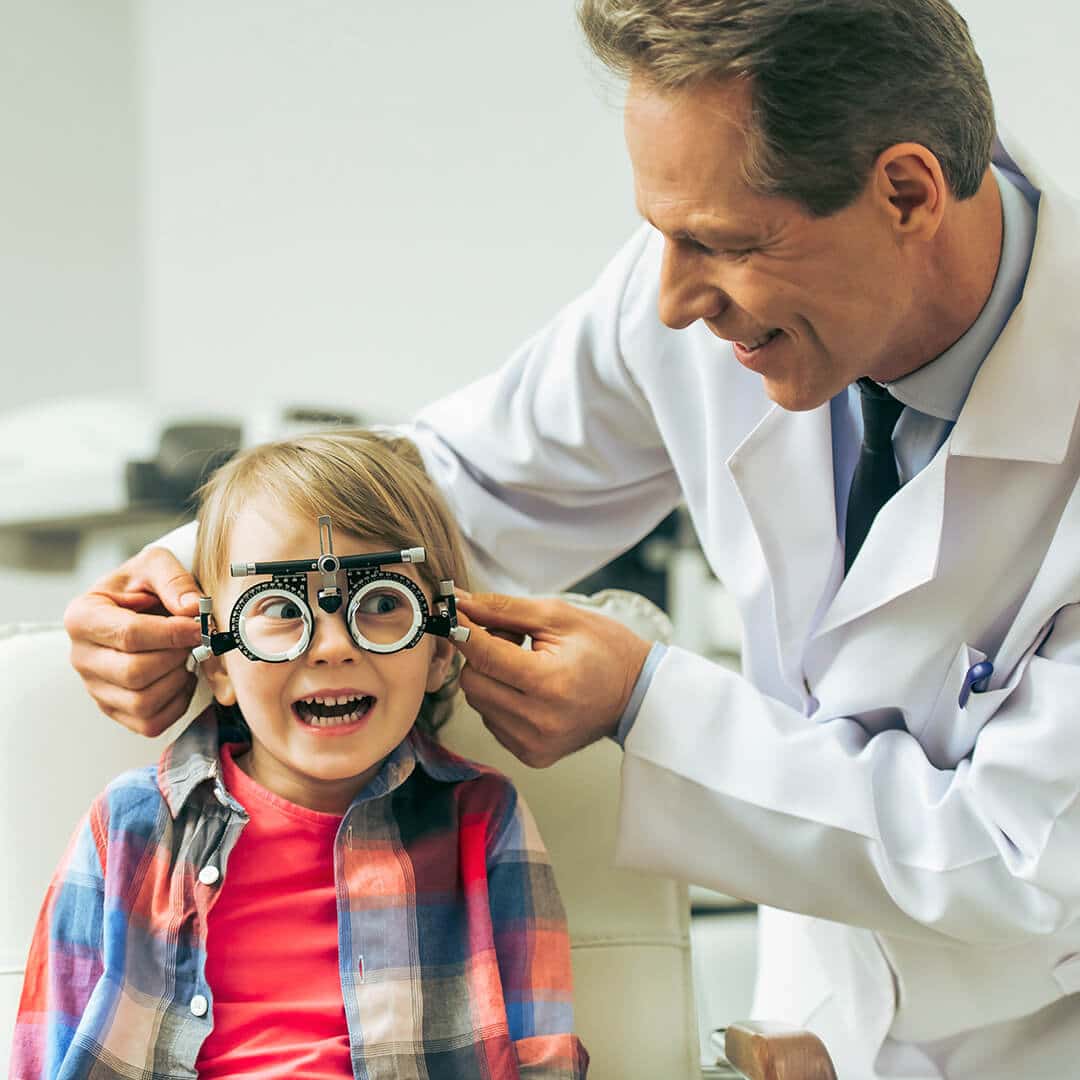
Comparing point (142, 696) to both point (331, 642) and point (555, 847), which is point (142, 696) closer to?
point (331, 642)

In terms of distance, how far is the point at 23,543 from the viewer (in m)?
3.03

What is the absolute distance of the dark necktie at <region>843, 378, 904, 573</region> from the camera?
1369mm

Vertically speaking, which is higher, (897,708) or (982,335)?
(982,335)

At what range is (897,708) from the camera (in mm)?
1374

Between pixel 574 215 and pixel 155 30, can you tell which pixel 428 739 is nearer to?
pixel 574 215

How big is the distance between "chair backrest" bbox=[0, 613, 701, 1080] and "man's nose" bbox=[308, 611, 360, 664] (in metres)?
0.26

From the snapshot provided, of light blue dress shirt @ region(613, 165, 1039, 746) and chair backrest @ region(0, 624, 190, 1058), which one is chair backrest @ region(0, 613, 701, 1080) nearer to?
chair backrest @ region(0, 624, 190, 1058)

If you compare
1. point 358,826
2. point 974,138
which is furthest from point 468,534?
point 974,138

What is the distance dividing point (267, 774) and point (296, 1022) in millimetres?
230

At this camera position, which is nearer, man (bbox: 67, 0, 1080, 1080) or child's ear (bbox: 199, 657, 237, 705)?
man (bbox: 67, 0, 1080, 1080)

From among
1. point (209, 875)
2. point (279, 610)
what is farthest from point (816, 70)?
point (209, 875)

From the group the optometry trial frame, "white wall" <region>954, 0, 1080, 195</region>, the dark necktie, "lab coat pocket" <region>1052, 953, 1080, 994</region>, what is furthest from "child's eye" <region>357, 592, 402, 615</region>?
"white wall" <region>954, 0, 1080, 195</region>

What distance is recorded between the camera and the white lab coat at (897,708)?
49.8 inches

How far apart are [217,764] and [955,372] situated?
79 cm
